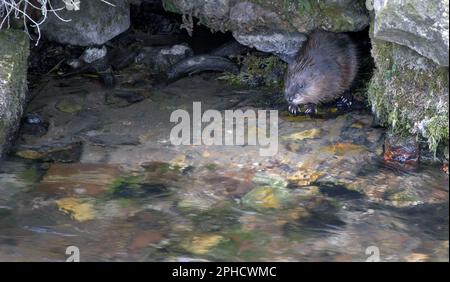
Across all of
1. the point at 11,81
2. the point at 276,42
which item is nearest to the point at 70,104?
the point at 11,81

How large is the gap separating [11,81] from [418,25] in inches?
148

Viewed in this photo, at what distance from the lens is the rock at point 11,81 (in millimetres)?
6336

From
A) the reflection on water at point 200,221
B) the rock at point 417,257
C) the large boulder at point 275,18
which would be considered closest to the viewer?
the rock at point 417,257

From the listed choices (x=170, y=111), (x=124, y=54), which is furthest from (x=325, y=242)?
(x=124, y=54)

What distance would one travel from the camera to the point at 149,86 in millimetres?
7746

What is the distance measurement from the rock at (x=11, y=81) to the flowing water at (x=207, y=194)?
0.23 metres

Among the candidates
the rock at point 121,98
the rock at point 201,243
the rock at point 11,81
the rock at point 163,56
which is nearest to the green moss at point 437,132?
the rock at point 201,243

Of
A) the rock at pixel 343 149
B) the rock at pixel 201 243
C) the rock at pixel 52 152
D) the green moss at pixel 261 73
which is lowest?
the rock at pixel 201 243

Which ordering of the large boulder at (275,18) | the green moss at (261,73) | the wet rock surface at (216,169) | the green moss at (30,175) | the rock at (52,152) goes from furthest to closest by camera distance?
the green moss at (261,73), the large boulder at (275,18), the rock at (52,152), the green moss at (30,175), the wet rock surface at (216,169)

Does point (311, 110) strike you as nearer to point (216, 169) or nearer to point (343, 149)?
point (343, 149)

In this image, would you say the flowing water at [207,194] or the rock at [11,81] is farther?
the rock at [11,81]

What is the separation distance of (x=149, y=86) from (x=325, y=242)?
352 centimetres

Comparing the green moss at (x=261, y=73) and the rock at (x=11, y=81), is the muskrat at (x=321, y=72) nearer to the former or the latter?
the green moss at (x=261, y=73)

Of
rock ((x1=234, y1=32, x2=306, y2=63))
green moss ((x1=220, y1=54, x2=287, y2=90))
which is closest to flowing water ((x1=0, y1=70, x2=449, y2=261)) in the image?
green moss ((x1=220, y1=54, x2=287, y2=90))
